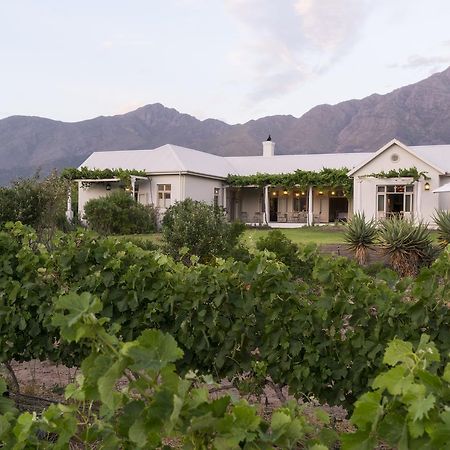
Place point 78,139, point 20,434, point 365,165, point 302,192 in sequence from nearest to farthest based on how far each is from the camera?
point 20,434 → point 365,165 → point 302,192 → point 78,139

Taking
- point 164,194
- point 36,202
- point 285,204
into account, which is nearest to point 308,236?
point 164,194

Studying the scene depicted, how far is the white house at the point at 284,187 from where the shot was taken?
26.9 metres

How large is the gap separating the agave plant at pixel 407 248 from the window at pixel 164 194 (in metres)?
17.8

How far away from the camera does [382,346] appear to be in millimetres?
3477

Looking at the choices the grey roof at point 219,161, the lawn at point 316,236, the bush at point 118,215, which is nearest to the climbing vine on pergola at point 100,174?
the grey roof at point 219,161

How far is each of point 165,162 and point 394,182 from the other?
11.8m

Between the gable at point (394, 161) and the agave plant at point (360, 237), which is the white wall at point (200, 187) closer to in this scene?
the gable at point (394, 161)

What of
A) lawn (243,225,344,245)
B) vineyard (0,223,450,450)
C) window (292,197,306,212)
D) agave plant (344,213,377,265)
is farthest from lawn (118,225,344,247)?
vineyard (0,223,450,450)

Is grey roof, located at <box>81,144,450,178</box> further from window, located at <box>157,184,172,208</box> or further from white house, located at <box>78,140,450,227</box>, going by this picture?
window, located at <box>157,184,172,208</box>

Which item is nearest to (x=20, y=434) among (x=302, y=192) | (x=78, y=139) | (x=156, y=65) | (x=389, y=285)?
(x=389, y=285)

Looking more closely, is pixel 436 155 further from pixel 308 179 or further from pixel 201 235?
pixel 201 235

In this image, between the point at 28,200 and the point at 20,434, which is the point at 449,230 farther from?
the point at 20,434

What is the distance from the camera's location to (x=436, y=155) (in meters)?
29.1

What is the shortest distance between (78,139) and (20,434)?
198683 millimetres
